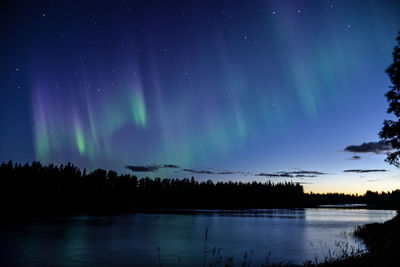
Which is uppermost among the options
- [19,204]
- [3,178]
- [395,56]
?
[395,56]

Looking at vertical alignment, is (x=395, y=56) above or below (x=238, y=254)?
above

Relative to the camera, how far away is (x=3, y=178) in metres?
135

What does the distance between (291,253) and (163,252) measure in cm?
1483

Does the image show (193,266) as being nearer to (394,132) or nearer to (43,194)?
(394,132)

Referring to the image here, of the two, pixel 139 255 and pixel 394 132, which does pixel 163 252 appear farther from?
pixel 394 132

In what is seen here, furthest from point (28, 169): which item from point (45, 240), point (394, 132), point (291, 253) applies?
point (394, 132)

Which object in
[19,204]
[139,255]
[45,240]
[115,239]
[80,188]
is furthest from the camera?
[80,188]

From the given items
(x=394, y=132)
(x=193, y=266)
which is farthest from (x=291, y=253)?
(x=394, y=132)

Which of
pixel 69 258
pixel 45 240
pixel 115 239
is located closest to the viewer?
pixel 69 258

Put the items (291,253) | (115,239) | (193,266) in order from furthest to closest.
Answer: (115,239)
(291,253)
(193,266)

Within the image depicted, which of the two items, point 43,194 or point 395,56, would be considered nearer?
point 395,56

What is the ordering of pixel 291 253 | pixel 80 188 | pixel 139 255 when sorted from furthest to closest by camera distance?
pixel 80 188 < pixel 291 253 < pixel 139 255

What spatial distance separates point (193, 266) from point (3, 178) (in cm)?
13855

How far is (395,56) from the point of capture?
2828cm
